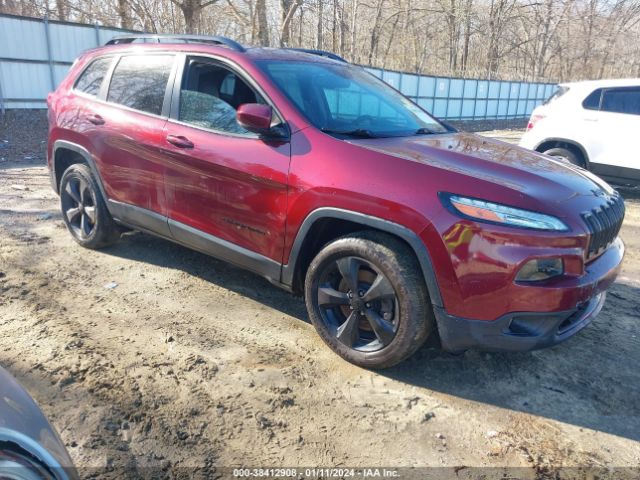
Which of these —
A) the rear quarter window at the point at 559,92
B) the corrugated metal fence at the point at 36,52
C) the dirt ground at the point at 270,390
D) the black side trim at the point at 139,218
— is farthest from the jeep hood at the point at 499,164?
the corrugated metal fence at the point at 36,52

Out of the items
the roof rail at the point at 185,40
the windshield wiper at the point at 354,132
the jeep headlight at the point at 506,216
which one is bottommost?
the jeep headlight at the point at 506,216

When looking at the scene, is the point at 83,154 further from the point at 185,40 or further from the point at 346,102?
the point at 346,102

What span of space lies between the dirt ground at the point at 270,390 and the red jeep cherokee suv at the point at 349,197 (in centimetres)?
34

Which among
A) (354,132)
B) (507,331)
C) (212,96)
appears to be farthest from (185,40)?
(507,331)

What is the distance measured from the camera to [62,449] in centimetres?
166

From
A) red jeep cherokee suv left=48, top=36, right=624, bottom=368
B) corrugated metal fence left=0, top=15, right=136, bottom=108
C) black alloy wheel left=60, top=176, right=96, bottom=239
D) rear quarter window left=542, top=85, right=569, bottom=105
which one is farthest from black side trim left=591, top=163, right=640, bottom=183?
corrugated metal fence left=0, top=15, right=136, bottom=108

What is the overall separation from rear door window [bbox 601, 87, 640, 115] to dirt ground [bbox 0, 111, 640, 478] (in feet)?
15.5

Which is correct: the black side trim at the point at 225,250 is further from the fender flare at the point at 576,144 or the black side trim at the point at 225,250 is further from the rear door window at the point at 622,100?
the rear door window at the point at 622,100

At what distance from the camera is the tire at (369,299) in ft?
8.98

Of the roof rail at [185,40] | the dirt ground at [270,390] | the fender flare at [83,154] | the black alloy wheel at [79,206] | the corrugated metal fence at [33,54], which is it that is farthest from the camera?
the corrugated metal fence at [33,54]

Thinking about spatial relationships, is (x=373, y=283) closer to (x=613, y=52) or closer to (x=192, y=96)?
(x=192, y=96)

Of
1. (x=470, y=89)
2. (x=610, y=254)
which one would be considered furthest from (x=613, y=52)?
(x=610, y=254)

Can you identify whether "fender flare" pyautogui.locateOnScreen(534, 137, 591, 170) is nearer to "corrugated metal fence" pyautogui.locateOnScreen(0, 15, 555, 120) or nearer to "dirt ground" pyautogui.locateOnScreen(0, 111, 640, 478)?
"dirt ground" pyautogui.locateOnScreen(0, 111, 640, 478)

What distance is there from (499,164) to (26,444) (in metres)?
2.60
